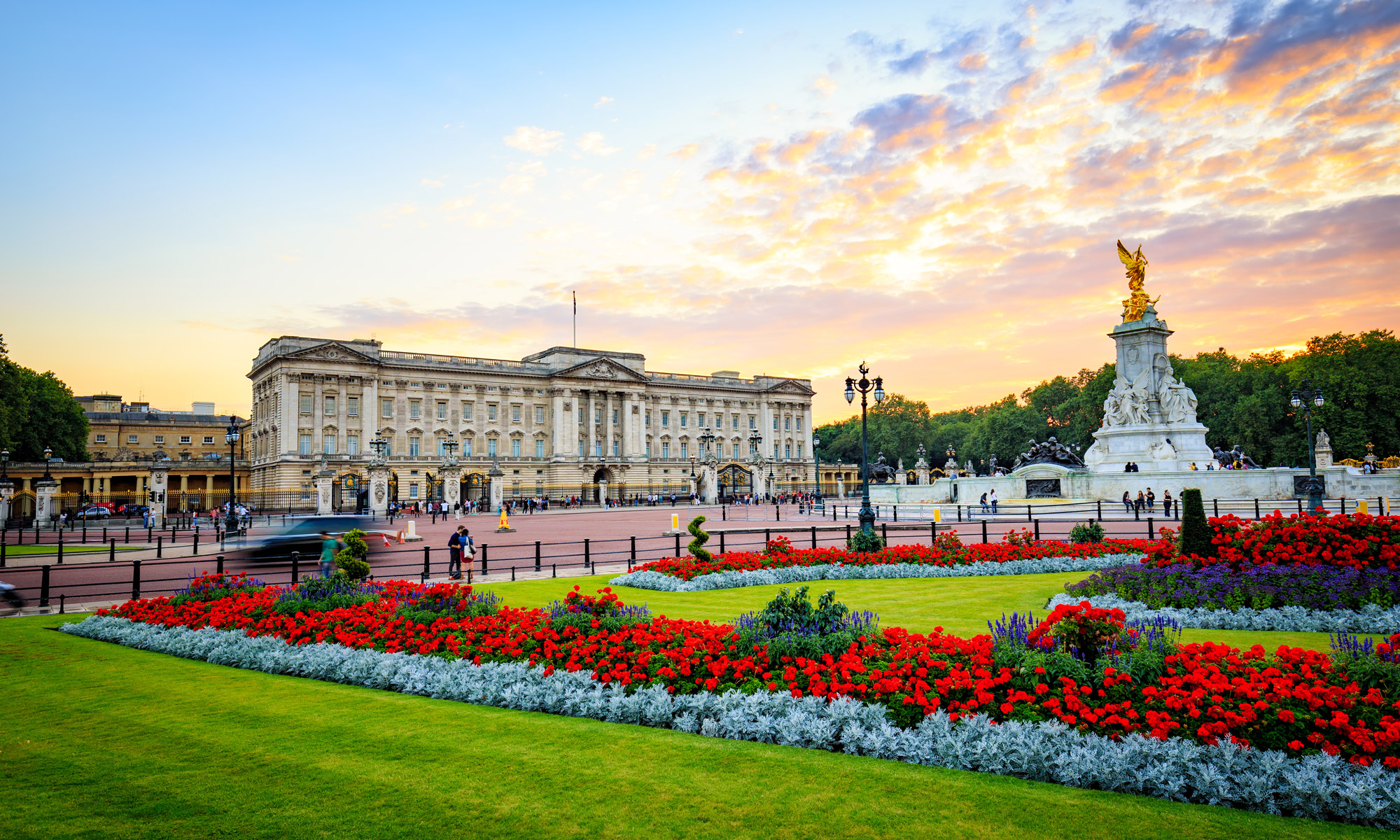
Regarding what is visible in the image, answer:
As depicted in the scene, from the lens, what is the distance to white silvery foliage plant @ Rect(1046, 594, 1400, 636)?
11.1 m

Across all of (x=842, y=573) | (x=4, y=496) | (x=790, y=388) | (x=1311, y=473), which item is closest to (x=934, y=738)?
(x=842, y=573)

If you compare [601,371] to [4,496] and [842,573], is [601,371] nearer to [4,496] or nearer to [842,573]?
[4,496]

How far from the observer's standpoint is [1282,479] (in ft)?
135

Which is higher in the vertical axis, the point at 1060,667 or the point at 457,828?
the point at 1060,667

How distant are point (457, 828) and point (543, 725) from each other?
237 cm

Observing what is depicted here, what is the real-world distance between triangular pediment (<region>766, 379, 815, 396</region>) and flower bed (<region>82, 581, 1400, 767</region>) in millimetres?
105552

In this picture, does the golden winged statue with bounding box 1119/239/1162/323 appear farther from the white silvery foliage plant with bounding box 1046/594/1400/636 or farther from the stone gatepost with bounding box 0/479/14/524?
the stone gatepost with bounding box 0/479/14/524

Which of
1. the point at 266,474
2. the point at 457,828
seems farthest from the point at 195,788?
the point at 266,474

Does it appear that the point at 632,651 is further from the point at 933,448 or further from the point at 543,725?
the point at 933,448

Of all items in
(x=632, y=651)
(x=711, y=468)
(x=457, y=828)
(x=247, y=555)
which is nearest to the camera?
(x=457, y=828)

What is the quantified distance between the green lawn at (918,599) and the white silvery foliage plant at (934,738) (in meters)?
4.79

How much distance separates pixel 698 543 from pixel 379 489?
47990mm

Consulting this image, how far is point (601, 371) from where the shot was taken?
325ft

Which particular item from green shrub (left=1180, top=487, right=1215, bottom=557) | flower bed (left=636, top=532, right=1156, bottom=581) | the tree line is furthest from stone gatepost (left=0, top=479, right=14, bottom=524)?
the tree line
